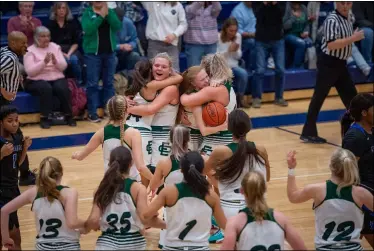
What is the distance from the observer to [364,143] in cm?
688

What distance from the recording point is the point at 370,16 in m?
14.6

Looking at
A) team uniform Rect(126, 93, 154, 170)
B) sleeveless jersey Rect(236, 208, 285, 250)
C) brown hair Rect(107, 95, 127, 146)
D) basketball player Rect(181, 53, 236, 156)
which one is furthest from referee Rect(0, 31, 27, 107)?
sleeveless jersey Rect(236, 208, 285, 250)

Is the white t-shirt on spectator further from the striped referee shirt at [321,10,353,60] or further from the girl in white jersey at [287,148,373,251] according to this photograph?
Result: the girl in white jersey at [287,148,373,251]

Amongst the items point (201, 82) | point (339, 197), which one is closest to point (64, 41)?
point (201, 82)

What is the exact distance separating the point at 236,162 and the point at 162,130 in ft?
5.37

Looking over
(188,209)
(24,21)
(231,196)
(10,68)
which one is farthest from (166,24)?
(188,209)

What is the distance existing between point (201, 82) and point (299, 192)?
212cm

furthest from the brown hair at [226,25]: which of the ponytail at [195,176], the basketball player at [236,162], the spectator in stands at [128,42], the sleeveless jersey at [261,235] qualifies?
the sleeveless jersey at [261,235]

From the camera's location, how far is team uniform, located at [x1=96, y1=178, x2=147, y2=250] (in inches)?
237

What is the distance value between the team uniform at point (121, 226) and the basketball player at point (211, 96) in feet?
6.40

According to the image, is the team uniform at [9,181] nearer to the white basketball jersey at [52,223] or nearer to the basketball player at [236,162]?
the white basketball jersey at [52,223]

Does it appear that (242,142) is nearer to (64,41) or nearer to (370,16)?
(64,41)

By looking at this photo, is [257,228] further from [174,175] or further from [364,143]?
[364,143]

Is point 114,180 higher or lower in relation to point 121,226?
higher
